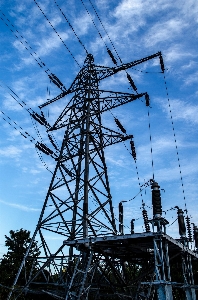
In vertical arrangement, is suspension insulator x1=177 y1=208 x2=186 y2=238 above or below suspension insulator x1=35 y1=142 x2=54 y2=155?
below

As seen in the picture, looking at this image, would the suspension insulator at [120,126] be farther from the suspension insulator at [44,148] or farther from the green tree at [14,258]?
the green tree at [14,258]

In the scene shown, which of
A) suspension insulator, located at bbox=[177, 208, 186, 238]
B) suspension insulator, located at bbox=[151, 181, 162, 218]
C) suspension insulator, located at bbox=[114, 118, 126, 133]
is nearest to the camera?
suspension insulator, located at bbox=[151, 181, 162, 218]

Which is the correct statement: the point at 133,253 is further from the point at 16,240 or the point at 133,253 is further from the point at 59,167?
the point at 16,240

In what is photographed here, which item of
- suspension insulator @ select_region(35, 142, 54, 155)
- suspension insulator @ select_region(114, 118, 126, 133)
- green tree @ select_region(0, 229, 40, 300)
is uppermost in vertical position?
suspension insulator @ select_region(114, 118, 126, 133)

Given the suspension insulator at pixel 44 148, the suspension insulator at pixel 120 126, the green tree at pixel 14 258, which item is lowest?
the green tree at pixel 14 258

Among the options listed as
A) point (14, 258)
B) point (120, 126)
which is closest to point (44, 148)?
point (120, 126)

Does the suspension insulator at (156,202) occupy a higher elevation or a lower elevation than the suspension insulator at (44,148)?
lower

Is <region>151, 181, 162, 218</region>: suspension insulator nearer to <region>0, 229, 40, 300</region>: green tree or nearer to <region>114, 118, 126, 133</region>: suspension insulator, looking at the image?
<region>114, 118, 126, 133</region>: suspension insulator

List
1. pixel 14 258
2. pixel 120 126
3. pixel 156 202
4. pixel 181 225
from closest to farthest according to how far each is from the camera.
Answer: pixel 156 202, pixel 181 225, pixel 120 126, pixel 14 258

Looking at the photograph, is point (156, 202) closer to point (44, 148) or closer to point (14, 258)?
point (44, 148)

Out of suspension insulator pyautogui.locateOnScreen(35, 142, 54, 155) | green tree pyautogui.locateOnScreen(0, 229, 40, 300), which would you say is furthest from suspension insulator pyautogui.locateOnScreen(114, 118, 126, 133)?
green tree pyautogui.locateOnScreen(0, 229, 40, 300)

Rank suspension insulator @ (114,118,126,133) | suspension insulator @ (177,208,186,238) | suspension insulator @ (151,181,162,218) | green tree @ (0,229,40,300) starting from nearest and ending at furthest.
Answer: suspension insulator @ (151,181,162,218) < suspension insulator @ (177,208,186,238) < suspension insulator @ (114,118,126,133) < green tree @ (0,229,40,300)

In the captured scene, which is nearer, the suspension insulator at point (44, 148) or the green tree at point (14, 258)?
the suspension insulator at point (44, 148)

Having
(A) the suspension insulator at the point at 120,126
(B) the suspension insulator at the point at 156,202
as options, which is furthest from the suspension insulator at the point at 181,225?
(A) the suspension insulator at the point at 120,126
